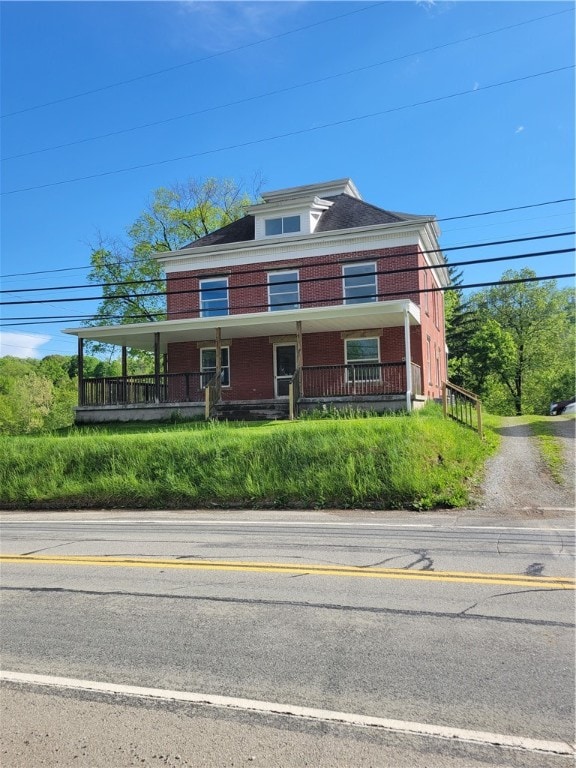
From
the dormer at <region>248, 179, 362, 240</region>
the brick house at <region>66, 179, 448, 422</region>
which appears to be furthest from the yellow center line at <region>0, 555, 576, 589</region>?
the dormer at <region>248, 179, 362, 240</region>

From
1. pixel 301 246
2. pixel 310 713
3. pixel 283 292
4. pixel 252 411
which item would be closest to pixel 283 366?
pixel 283 292

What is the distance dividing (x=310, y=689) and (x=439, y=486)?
8059mm

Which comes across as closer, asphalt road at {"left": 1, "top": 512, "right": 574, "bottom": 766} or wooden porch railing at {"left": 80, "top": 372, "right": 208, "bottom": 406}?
asphalt road at {"left": 1, "top": 512, "right": 574, "bottom": 766}

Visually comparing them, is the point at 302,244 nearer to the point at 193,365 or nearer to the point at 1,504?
the point at 193,365

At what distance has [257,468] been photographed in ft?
40.3

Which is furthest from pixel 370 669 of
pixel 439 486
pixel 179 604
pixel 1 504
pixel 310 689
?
pixel 1 504

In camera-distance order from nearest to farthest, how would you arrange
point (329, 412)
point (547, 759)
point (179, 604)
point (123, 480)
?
point (547, 759), point (179, 604), point (123, 480), point (329, 412)

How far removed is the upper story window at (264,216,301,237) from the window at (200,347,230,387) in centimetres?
541

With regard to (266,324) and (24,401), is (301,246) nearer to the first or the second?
(266,324)

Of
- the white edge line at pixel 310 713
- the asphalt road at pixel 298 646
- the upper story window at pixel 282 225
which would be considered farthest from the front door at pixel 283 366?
the white edge line at pixel 310 713

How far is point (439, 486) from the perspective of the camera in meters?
11.0

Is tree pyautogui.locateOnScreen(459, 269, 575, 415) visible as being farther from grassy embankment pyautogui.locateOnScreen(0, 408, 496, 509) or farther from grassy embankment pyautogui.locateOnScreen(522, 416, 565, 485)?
grassy embankment pyautogui.locateOnScreen(0, 408, 496, 509)

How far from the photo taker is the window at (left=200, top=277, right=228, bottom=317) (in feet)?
79.1

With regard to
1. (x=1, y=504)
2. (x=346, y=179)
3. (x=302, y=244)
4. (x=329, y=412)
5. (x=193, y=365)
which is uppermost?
(x=346, y=179)
